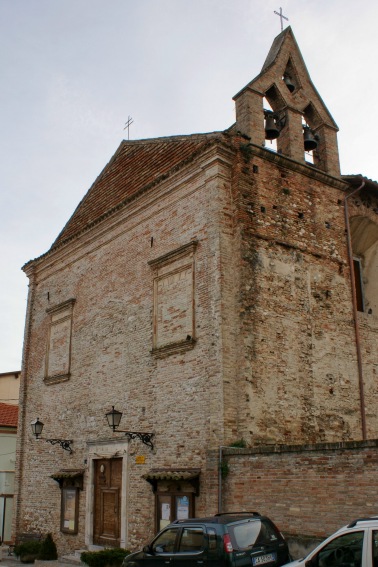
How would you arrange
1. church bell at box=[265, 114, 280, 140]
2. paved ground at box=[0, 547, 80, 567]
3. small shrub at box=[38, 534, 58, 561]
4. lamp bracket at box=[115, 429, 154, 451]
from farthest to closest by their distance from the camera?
small shrub at box=[38, 534, 58, 561]
church bell at box=[265, 114, 280, 140]
paved ground at box=[0, 547, 80, 567]
lamp bracket at box=[115, 429, 154, 451]

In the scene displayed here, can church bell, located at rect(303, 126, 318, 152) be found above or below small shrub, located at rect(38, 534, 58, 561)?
above

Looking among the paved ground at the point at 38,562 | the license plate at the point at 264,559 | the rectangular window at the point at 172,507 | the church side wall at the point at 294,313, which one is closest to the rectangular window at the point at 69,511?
the paved ground at the point at 38,562

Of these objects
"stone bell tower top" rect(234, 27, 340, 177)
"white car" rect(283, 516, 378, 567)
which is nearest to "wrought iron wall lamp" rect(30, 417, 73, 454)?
"stone bell tower top" rect(234, 27, 340, 177)

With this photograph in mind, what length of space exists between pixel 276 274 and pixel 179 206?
10.3 ft

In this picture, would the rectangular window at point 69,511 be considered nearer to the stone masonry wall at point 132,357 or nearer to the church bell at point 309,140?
the stone masonry wall at point 132,357

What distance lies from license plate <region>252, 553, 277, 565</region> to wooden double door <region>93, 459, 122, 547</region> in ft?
23.1

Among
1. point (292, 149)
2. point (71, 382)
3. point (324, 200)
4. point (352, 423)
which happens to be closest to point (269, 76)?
point (292, 149)

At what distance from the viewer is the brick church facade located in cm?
1274

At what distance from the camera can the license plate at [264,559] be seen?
884 cm

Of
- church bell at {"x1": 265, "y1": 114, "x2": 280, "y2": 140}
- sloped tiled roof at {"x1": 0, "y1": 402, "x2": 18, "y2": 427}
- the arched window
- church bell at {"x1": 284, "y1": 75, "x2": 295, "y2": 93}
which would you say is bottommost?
sloped tiled roof at {"x1": 0, "y1": 402, "x2": 18, "y2": 427}

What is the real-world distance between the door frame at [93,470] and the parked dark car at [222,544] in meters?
5.30

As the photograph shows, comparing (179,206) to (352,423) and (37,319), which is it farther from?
(37,319)

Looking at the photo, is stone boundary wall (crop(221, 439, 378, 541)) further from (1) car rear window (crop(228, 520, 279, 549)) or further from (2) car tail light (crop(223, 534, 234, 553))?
(2) car tail light (crop(223, 534, 234, 553))

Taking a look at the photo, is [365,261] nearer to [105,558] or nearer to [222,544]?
[105,558]
